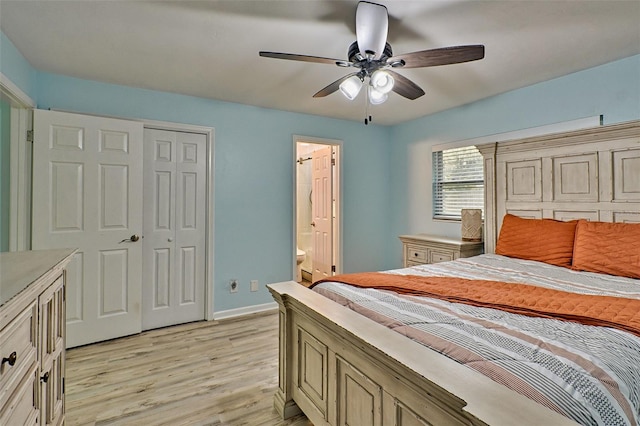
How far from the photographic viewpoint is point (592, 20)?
78.7 inches

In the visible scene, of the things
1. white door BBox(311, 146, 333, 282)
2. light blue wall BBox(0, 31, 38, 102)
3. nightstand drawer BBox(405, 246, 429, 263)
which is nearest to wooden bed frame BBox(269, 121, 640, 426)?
nightstand drawer BBox(405, 246, 429, 263)

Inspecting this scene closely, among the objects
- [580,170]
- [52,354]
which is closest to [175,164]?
[52,354]

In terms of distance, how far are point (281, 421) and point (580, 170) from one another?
3010 millimetres

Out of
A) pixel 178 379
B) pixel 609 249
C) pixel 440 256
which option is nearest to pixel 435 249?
pixel 440 256

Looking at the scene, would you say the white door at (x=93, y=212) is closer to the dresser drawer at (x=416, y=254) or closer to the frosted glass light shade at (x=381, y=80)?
the frosted glass light shade at (x=381, y=80)

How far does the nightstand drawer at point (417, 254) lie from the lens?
3678mm

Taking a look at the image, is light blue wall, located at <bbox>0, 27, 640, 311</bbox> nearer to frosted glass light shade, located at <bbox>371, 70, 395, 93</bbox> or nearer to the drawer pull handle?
frosted glass light shade, located at <bbox>371, 70, 395, 93</bbox>

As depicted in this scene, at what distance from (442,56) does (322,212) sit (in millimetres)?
3126

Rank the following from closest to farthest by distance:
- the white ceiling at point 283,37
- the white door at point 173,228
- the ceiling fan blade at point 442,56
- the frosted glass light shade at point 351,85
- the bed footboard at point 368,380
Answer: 1. the bed footboard at point 368,380
2. the ceiling fan blade at point 442,56
3. the white ceiling at point 283,37
4. the frosted glass light shade at point 351,85
5. the white door at point 173,228

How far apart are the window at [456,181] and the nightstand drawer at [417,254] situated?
0.59 m

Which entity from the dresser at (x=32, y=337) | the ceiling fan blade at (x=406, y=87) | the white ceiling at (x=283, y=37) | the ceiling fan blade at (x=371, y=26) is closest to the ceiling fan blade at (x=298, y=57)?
the ceiling fan blade at (x=371, y=26)

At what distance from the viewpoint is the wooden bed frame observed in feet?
2.91

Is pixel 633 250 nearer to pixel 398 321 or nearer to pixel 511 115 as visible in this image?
pixel 511 115

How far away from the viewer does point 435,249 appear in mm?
3537
